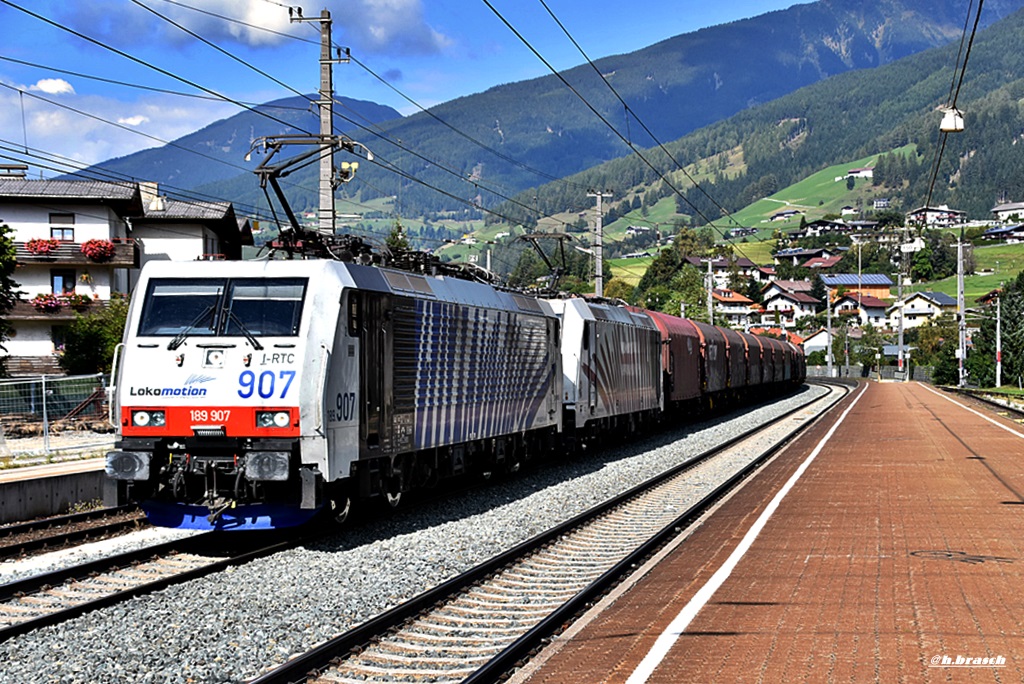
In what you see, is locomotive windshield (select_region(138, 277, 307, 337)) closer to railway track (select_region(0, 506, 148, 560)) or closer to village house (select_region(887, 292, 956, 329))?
railway track (select_region(0, 506, 148, 560))

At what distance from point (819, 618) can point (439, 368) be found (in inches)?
324

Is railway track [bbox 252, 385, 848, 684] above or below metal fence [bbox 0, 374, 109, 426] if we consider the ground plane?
below

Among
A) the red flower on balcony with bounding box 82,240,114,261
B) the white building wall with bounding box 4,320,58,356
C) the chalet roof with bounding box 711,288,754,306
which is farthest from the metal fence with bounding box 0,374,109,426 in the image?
the chalet roof with bounding box 711,288,754,306

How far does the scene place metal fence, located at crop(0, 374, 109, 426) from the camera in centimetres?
2558

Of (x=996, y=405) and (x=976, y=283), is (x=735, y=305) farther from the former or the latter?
(x=996, y=405)

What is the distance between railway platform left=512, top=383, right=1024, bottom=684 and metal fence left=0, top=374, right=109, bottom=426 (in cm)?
1585

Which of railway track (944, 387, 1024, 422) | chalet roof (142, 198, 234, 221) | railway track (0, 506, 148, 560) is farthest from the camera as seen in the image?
chalet roof (142, 198, 234, 221)

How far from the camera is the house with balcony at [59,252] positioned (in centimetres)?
4500

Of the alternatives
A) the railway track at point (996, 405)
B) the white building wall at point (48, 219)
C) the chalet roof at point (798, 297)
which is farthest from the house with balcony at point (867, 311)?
A: the white building wall at point (48, 219)

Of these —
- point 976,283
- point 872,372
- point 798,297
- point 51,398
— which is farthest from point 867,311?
point 51,398

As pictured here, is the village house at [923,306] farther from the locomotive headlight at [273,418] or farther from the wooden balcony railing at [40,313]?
the locomotive headlight at [273,418]

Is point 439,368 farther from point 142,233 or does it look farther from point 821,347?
point 821,347

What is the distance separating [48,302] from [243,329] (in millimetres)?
34504

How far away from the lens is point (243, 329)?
13.2m
